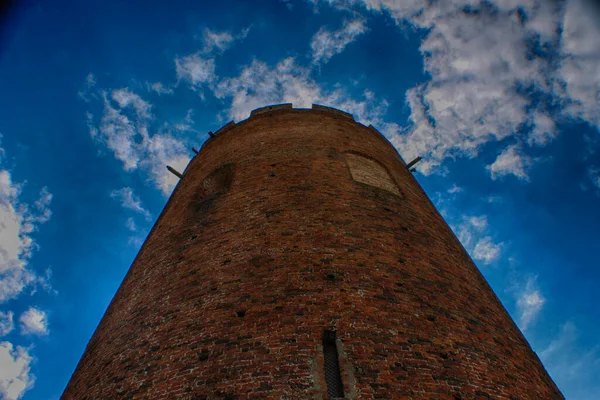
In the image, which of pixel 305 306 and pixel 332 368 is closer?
pixel 332 368

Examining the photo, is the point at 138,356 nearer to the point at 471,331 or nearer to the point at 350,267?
the point at 350,267

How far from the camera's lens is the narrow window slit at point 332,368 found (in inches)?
142

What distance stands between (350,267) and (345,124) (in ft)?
18.2

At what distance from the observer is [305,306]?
425 cm

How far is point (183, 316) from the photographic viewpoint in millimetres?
4602

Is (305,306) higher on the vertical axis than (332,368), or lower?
higher

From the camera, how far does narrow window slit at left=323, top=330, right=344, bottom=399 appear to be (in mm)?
3613

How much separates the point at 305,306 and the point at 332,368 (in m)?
0.75

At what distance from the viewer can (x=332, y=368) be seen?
148 inches

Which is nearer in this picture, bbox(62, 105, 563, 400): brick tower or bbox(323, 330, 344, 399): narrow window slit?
bbox(323, 330, 344, 399): narrow window slit

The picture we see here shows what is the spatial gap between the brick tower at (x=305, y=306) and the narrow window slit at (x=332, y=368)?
1 centimetres

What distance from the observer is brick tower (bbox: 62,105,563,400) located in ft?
12.3

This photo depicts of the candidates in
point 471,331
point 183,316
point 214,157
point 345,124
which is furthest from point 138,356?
point 345,124

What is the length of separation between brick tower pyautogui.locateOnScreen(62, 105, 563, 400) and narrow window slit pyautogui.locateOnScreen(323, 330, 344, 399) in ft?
0.04
